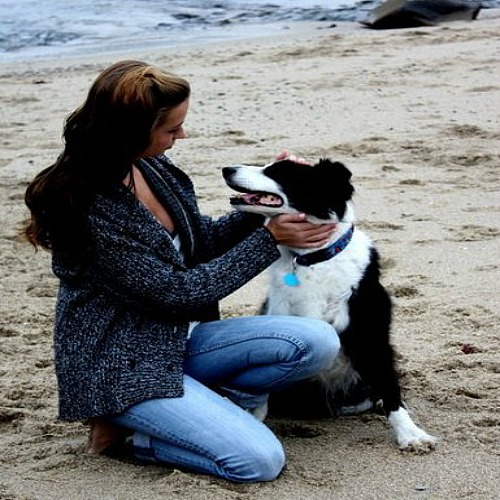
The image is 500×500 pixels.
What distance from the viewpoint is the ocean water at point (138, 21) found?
→ 1360 cm

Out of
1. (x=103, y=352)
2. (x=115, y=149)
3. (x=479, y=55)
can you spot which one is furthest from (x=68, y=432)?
(x=479, y=55)

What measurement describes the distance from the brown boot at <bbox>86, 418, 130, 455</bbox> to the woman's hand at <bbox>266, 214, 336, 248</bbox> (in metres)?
0.82

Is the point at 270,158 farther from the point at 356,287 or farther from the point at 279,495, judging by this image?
the point at 279,495

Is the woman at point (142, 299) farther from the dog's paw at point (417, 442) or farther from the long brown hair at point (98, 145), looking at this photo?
the dog's paw at point (417, 442)

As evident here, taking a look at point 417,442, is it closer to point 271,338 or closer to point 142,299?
point 271,338

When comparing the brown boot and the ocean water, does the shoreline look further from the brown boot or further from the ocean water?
the brown boot

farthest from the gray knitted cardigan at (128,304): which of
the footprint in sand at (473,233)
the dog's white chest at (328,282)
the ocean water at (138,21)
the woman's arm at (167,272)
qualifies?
the ocean water at (138,21)

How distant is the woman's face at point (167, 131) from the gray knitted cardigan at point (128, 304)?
0.16 m

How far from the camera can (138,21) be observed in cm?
1560

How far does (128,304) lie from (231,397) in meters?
0.57

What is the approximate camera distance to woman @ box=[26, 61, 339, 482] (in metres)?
3.42

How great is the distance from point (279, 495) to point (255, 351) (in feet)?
1.63

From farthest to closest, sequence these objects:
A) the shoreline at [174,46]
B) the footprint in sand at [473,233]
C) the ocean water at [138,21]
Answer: the ocean water at [138,21], the shoreline at [174,46], the footprint in sand at [473,233]

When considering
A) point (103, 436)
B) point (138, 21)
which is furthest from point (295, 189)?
point (138, 21)
